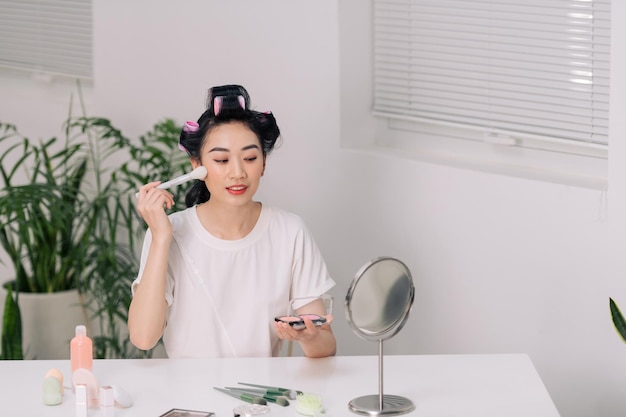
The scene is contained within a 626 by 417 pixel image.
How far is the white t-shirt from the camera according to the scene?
2.93 metres

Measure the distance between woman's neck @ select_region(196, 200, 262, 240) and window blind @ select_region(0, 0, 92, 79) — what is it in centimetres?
218

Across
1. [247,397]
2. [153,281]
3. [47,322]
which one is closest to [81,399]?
[247,397]

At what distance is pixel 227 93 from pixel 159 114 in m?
1.62

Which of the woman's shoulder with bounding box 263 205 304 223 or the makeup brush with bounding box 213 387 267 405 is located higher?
the woman's shoulder with bounding box 263 205 304 223

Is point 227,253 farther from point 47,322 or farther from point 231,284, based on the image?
point 47,322

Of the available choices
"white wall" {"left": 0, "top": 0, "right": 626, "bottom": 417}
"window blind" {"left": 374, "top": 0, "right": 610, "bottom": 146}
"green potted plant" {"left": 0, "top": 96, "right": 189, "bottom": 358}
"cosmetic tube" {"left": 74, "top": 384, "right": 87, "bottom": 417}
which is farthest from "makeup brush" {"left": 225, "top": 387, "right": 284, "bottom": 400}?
"green potted plant" {"left": 0, "top": 96, "right": 189, "bottom": 358}

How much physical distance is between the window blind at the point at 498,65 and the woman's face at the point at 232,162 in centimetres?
98

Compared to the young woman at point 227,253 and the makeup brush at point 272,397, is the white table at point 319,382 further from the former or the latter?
the young woman at point 227,253

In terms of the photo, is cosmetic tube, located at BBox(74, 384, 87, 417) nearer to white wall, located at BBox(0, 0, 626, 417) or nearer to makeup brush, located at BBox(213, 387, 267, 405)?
makeup brush, located at BBox(213, 387, 267, 405)

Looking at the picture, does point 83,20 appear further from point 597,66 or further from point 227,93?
point 597,66

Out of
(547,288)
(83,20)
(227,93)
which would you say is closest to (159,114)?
(83,20)

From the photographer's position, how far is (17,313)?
160 inches

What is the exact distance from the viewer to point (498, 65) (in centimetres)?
343

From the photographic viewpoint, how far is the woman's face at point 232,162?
9.29ft
